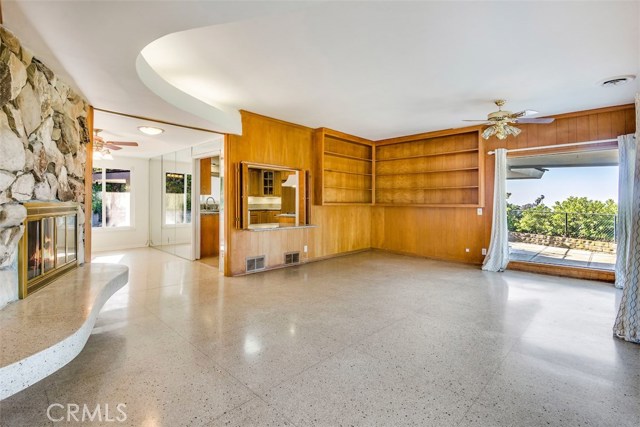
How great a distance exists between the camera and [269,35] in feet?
8.87

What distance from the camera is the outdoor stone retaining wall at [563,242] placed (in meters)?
4.93

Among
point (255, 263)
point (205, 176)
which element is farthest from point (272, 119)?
point (255, 263)

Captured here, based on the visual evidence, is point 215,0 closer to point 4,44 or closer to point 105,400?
point 4,44

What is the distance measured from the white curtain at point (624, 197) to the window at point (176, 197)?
26.9ft

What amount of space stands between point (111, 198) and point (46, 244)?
5859 mm

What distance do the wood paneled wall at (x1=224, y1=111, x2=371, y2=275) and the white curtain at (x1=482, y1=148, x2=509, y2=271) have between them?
3.00 m

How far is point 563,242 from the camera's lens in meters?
5.41

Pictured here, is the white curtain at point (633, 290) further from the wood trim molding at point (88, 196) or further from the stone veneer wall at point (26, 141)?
the wood trim molding at point (88, 196)

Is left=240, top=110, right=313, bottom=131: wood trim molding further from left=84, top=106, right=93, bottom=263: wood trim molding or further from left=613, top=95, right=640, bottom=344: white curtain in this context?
left=613, top=95, right=640, bottom=344: white curtain

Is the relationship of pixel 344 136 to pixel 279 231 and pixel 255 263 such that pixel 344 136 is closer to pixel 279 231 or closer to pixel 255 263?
pixel 279 231

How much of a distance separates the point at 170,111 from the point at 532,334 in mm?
4697

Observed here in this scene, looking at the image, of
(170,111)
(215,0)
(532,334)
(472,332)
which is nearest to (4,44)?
(215,0)

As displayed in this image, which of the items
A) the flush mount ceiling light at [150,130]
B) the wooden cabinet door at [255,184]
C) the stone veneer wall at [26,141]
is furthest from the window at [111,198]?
the stone veneer wall at [26,141]

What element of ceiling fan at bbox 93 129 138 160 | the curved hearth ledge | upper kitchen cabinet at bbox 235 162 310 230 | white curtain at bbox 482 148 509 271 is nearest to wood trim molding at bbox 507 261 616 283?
white curtain at bbox 482 148 509 271
